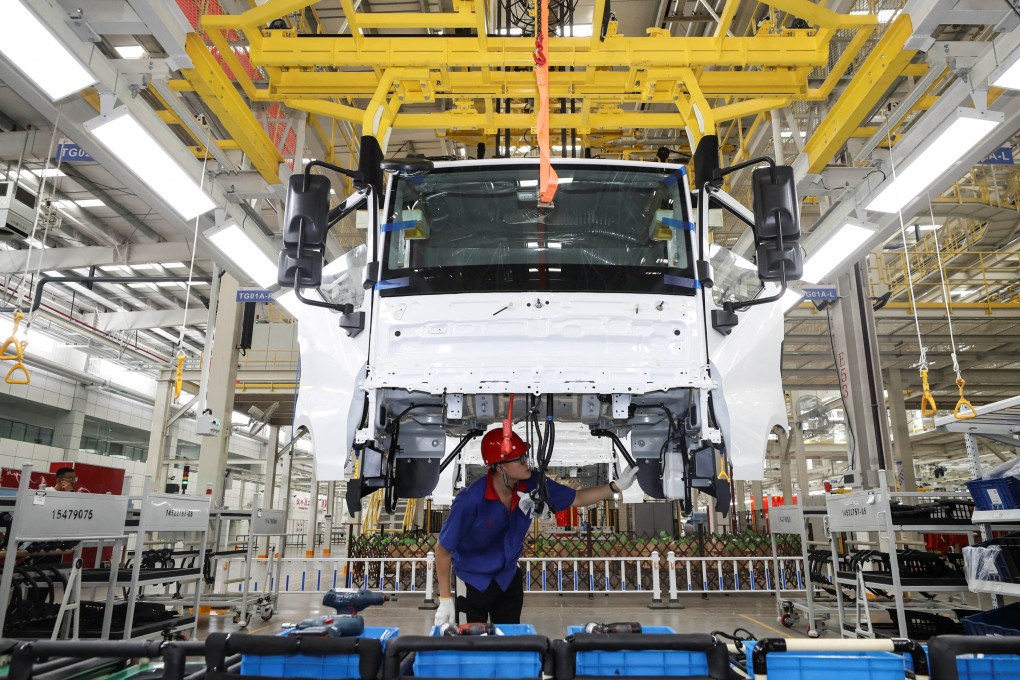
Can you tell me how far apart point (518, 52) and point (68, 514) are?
16.5 ft

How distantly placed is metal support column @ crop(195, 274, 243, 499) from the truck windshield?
8.34 m

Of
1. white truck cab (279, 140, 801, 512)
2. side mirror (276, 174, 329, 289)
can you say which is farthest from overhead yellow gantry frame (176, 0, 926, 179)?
side mirror (276, 174, 329, 289)

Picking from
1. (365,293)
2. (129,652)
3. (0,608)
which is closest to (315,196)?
(365,293)

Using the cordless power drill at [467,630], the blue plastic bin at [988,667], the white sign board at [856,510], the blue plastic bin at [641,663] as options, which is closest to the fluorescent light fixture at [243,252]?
the cordless power drill at [467,630]

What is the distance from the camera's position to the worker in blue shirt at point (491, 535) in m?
3.88

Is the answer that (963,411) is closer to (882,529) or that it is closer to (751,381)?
(882,529)

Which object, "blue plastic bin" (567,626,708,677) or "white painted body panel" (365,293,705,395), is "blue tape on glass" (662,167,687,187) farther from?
"blue plastic bin" (567,626,708,677)

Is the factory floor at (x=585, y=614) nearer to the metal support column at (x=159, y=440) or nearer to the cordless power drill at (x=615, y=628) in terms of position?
the metal support column at (x=159, y=440)

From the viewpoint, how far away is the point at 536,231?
157 inches

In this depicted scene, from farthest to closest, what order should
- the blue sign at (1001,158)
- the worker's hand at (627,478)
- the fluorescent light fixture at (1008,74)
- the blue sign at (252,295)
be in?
the blue sign at (252,295) → the blue sign at (1001,158) → the worker's hand at (627,478) → the fluorescent light fixture at (1008,74)

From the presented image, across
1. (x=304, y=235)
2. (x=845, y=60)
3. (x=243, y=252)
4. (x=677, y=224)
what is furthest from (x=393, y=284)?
(x=845, y=60)

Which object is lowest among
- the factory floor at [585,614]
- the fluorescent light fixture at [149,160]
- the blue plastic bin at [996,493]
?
the factory floor at [585,614]

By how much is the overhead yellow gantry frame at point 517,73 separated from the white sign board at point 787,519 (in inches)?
192

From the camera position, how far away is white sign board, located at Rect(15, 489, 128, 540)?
15.4 feet
